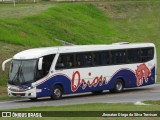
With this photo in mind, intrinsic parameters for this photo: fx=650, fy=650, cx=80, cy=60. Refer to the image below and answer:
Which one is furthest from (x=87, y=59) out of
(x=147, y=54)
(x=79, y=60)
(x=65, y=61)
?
(x=147, y=54)

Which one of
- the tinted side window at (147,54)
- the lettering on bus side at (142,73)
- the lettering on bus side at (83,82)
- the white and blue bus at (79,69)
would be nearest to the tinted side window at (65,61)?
the white and blue bus at (79,69)

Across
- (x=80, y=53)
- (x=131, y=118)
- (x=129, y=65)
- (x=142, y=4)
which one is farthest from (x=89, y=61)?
(x=142, y=4)

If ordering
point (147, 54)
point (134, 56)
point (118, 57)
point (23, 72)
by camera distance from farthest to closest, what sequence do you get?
point (147, 54), point (134, 56), point (118, 57), point (23, 72)

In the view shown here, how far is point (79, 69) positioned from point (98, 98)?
2096mm

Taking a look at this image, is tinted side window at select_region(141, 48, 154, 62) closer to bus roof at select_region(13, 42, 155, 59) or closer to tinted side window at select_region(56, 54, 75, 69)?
bus roof at select_region(13, 42, 155, 59)

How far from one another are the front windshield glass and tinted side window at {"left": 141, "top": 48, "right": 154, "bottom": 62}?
8882 mm

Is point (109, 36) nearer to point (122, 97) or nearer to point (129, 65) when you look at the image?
point (129, 65)

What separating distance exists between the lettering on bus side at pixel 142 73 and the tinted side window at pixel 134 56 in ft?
1.52

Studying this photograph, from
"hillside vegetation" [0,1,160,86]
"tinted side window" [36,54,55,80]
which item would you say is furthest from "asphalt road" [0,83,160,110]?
"hillside vegetation" [0,1,160,86]

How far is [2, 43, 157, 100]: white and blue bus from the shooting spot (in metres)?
33.4

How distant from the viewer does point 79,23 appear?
68.1 m

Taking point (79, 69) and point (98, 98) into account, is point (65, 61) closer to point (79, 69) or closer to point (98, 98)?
point (79, 69)

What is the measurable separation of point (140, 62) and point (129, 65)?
1.06 meters

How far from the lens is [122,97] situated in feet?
114
